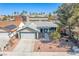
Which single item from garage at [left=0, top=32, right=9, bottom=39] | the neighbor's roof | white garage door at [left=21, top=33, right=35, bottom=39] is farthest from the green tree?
garage at [left=0, top=32, right=9, bottom=39]

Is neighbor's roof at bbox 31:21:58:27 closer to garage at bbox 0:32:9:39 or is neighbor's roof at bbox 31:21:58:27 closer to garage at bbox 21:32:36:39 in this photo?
garage at bbox 21:32:36:39

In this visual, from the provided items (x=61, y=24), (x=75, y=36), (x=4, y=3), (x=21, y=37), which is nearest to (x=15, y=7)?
(x=4, y=3)

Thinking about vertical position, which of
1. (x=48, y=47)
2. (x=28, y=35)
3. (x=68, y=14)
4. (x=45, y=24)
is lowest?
(x=48, y=47)

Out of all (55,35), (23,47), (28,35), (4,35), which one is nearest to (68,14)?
(55,35)

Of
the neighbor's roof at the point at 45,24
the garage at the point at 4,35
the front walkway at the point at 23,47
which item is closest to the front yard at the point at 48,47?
the front walkway at the point at 23,47

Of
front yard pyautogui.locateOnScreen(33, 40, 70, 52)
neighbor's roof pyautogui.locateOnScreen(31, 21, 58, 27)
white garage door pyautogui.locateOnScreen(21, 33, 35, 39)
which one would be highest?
neighbor's roof pyautogui.locateOnScreen(31, 21, 58, 27)

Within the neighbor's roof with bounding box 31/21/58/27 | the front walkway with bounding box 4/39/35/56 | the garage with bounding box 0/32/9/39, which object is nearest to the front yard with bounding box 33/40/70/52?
the front walkway with bounding box 4/39/35/56

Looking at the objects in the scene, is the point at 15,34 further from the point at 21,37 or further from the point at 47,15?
the point at 47,15

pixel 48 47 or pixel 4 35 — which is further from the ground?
pixel 4 35

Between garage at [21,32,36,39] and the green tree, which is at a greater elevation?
the green tree

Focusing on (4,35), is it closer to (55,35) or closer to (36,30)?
(36,30)

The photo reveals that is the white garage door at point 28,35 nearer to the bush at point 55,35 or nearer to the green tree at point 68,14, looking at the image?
the bush at point 55,35

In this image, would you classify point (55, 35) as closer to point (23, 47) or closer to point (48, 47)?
point (48, 47)
